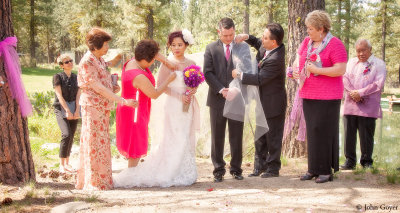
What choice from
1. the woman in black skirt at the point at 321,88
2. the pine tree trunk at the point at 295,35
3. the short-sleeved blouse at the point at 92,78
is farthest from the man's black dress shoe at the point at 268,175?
the short-sleeved blouse at the point at 92,78

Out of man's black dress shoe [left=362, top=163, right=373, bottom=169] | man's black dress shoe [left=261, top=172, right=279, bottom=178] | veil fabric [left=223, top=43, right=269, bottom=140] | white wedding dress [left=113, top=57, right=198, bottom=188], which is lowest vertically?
man's black dress shoe [left=362, top=163, right=373, bottom=169]

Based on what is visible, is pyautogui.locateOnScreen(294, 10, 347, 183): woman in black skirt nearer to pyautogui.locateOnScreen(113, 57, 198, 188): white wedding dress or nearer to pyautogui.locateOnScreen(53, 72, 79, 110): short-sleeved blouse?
pyautogui.locateOnScreen(113, 57, 198, 188): white wedding dress

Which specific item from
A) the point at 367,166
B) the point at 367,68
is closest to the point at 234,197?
the point at 367,166

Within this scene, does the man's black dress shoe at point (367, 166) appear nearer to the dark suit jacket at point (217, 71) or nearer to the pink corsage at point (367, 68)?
the pink corsage at point (367, 68)

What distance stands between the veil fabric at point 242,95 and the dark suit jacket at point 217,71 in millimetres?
107

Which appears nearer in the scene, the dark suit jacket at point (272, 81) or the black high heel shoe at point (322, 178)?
the black high heel shoe at point (322, 178)

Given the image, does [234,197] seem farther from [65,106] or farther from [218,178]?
[65,106]

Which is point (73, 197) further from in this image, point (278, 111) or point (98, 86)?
point (278, 111)

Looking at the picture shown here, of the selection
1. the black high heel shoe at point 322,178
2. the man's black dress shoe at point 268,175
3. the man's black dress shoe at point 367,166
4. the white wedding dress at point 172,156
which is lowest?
the man's black dress shoe at point 367,166

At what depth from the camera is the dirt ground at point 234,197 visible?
12.3 ft

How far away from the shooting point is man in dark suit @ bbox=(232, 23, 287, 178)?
498cm

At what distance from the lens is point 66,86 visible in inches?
237

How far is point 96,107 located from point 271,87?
2.32 m

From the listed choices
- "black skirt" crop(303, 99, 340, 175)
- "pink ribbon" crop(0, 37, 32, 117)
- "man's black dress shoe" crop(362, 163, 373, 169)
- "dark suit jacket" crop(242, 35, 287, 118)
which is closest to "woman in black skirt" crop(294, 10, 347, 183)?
"black skirt" crop(303, 99, 340, 175)
